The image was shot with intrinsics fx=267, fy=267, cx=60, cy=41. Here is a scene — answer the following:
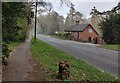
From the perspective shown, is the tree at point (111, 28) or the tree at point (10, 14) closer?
the tree at point (10, 14)

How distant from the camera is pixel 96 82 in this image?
429 inches

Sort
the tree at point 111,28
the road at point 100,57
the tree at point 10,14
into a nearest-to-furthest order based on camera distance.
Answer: the tree at point 10,14 < the road at point 100,57 < the tree at point 111,28

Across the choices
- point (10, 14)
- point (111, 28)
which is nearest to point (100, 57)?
point (10, 14)

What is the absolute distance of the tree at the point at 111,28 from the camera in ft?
168

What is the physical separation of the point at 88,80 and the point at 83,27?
6941cm

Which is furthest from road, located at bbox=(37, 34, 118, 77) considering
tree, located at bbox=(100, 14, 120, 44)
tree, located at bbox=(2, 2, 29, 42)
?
tree, located at bbox=(100, 14, 120, 44)

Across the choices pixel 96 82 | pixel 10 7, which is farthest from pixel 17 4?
pixel 96 82

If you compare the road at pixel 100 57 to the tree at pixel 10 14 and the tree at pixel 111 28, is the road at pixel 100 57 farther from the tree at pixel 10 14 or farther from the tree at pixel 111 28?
the tree at pixel 111 28

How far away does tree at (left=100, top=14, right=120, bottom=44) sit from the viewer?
51.2m

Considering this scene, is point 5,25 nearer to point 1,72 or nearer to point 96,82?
point 1,72

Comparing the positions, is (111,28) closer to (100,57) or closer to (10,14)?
(100,57)

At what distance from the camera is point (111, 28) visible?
2135 inches

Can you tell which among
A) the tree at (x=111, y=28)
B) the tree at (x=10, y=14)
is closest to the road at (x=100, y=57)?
the tree at (x=10, y=14)

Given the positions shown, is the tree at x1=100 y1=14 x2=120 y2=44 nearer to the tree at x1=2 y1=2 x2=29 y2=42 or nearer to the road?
the road
